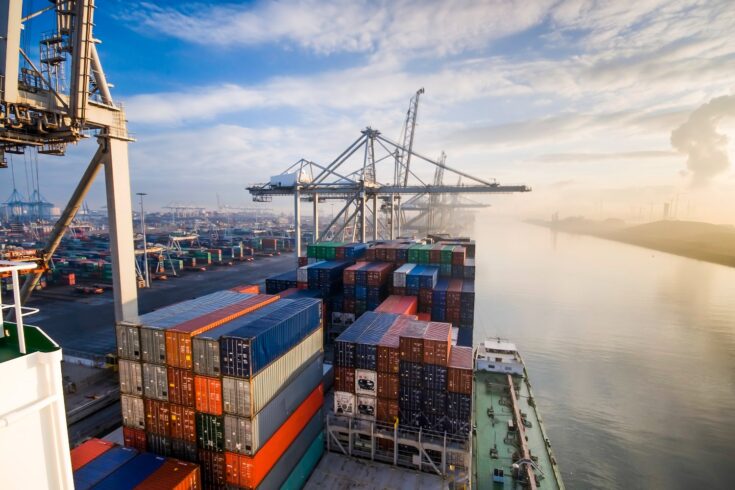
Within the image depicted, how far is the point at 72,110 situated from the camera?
16656 mm

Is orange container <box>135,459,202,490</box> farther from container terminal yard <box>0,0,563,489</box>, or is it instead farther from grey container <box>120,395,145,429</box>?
grey container <box>120,395,145,429</box>

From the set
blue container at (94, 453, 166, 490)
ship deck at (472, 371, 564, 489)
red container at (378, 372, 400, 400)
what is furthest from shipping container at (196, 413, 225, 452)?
ship deck at (472, 371, 564, 489)

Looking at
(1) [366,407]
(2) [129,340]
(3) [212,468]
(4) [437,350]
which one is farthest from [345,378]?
(2) [129,340]

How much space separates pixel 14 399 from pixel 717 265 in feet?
540

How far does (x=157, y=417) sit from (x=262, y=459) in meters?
4.82

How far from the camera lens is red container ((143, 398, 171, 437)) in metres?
14.4

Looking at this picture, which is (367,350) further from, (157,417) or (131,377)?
(131,377)

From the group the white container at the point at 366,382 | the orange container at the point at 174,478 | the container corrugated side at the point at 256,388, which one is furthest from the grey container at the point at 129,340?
the white container at the point at 366,382

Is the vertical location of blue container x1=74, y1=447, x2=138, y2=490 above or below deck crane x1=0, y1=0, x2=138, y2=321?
below

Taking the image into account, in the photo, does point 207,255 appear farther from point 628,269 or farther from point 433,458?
point 628,269

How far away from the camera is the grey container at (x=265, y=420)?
13.3 metres

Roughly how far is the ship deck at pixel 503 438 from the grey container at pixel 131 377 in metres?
17.3

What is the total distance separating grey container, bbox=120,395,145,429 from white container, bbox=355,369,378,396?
9.49 meters

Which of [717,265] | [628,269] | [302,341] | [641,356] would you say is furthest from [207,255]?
[717,265]
